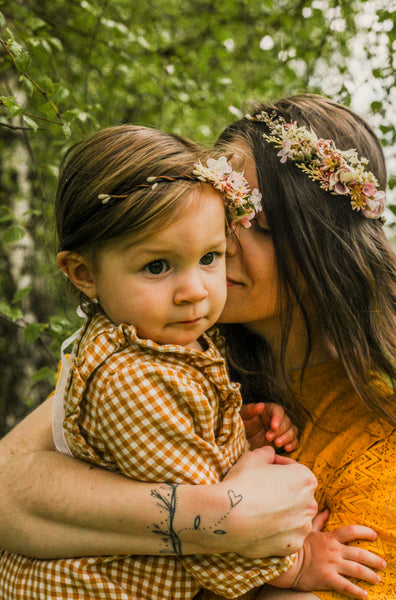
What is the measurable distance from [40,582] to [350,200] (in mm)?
1510

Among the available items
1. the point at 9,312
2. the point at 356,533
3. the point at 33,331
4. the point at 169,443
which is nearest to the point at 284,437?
the point at 356,533

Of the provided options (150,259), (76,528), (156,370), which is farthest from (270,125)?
(76,528)

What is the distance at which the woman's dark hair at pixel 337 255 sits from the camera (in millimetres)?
1948

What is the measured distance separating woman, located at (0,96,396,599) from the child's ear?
52 centimetres

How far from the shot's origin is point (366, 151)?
2.07m

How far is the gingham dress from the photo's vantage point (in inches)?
55.4

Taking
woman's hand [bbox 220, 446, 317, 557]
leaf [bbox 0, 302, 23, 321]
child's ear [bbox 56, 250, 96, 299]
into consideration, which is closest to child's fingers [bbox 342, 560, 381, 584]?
woman's hand [bbox 220, 446, 317, 557]

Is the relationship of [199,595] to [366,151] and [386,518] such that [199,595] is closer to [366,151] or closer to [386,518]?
[386,518]

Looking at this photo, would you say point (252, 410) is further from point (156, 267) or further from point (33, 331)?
point (33, 331)

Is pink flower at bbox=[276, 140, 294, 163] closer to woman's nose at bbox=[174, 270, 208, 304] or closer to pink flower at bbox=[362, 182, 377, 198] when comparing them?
pink flower at bbox=[362, 182, 377, 198]

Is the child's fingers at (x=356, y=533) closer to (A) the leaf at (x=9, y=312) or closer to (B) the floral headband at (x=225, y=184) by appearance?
(B) the floral headband at (x=225, y=184)

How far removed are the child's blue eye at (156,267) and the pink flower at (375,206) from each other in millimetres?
863

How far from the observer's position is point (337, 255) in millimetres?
1960

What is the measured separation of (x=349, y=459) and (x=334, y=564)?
0.34 meters
